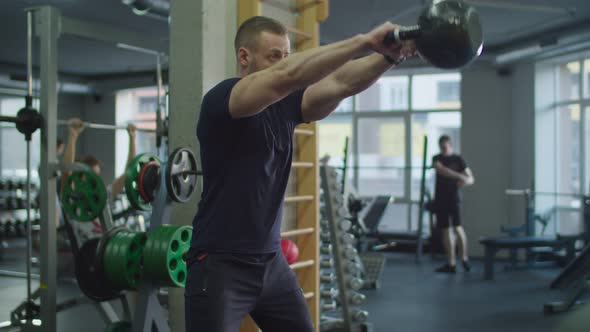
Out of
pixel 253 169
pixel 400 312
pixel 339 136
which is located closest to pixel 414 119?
pixel 339 136

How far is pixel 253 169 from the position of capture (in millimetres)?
1452

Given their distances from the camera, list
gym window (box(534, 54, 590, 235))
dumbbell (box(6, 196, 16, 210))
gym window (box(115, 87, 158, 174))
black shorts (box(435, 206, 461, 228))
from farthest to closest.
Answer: gym window (box(115, 87, 158, 174))
dumbbell (box(6, 196, 16, 210))
gym window (box(534, 54, 590, 235))
black shorts (box(435, 206, 461, 228))

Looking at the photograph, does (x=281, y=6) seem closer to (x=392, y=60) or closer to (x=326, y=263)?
(x=326, y=263)

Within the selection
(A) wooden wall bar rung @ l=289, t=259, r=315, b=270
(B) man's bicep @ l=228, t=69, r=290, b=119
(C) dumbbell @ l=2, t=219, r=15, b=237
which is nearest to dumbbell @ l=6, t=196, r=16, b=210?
(C) dumbbell @ l=2, t=219, r=15, b=237

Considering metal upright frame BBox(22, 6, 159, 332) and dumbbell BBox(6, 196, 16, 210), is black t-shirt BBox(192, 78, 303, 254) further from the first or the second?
dumbbell BBox(6, 196, 16, 210)

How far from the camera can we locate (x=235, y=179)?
1443 millimetres

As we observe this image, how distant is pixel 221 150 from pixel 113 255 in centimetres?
134

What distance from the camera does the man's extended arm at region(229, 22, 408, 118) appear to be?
1170 millimetres

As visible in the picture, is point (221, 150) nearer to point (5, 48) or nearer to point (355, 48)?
point (355, 48)

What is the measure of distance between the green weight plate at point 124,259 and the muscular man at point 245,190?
44.7 inches

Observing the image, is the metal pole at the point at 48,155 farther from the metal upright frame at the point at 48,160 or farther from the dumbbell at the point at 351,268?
the dumbbell at the point at 351,268

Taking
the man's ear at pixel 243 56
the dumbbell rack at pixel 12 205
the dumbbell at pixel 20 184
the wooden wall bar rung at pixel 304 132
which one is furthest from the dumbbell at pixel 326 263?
the dumbbell at pixel 20 184

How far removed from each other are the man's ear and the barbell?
47cm

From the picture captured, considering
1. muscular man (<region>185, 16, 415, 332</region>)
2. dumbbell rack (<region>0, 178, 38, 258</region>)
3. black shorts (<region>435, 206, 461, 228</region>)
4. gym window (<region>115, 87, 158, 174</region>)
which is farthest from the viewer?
gym window (<region>115, 87, 158, 174</region>)
